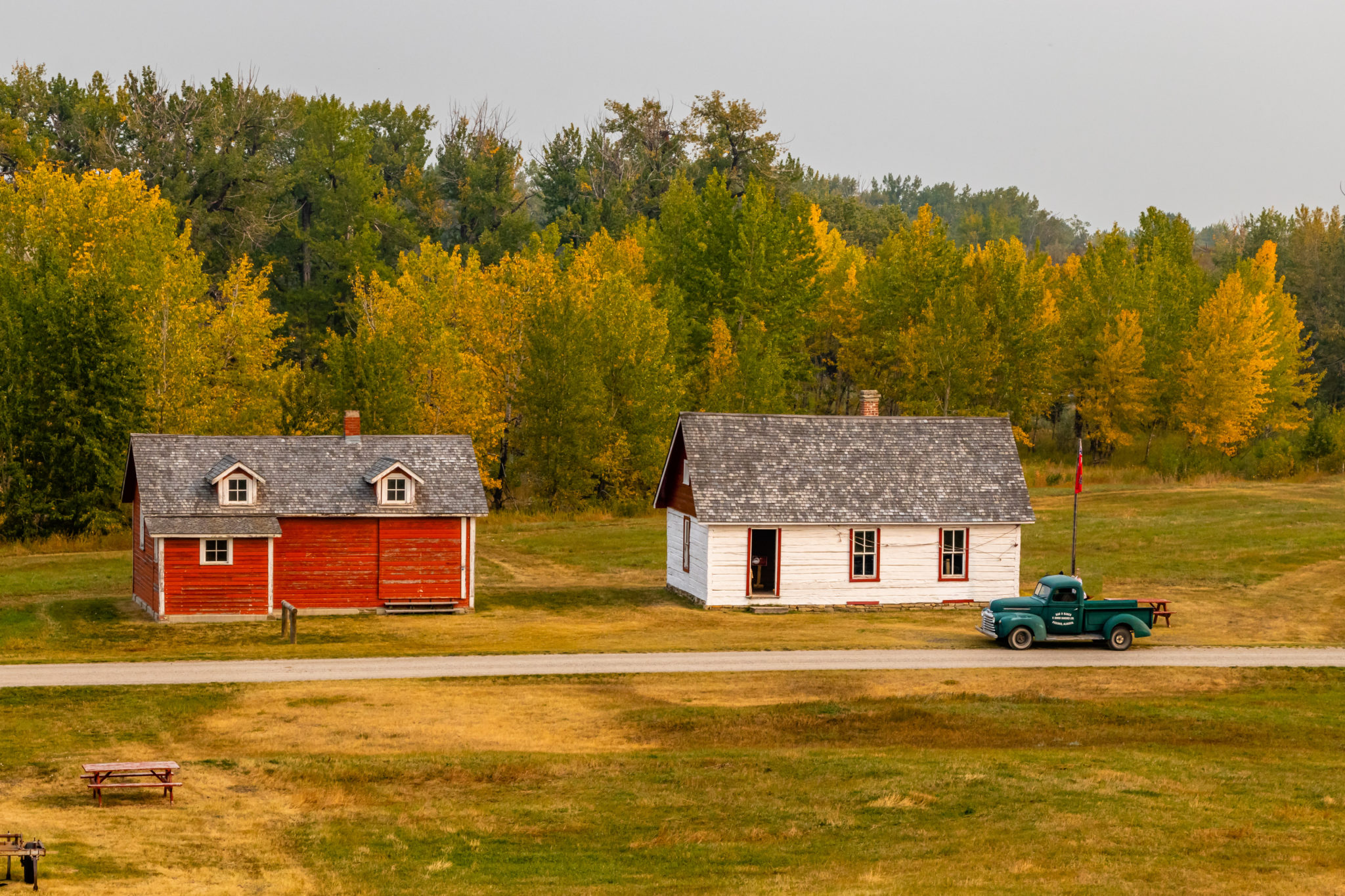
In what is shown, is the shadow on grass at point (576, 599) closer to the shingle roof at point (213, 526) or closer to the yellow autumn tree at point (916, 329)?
the shingle roof at point (213, 526)

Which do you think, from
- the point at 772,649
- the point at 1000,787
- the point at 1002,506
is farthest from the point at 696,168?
the point at 1000,787

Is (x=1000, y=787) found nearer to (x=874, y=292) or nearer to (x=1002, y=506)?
(x=1002, y=506)

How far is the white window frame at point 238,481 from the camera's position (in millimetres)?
42656

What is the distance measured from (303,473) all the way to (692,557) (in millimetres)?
12599

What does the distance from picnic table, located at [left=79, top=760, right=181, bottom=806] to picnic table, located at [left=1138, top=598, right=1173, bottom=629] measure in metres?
27.3

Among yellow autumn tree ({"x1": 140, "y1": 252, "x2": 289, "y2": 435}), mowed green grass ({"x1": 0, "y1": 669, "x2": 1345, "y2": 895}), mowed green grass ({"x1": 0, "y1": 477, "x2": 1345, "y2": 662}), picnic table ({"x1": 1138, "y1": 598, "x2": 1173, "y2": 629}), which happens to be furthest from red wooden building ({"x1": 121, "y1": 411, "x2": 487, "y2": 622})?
picnic table ({"x1": 1138, "y1": 598, "x2": 1173, "y2": 629})

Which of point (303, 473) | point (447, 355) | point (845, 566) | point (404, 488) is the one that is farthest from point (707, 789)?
point (447, 355)

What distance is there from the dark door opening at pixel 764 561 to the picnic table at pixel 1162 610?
11159mm

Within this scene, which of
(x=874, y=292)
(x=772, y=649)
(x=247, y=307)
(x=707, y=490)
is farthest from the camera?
(x=874, y=292)

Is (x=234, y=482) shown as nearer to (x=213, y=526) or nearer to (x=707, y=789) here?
(x=213, y=526)

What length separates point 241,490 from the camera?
4297 cm

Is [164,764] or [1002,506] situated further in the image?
[1002,506]

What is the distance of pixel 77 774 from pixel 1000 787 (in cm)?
1495

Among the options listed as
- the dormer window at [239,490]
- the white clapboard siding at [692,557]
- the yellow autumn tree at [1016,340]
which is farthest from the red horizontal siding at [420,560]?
the yellow autumn tree at [1016,340]
